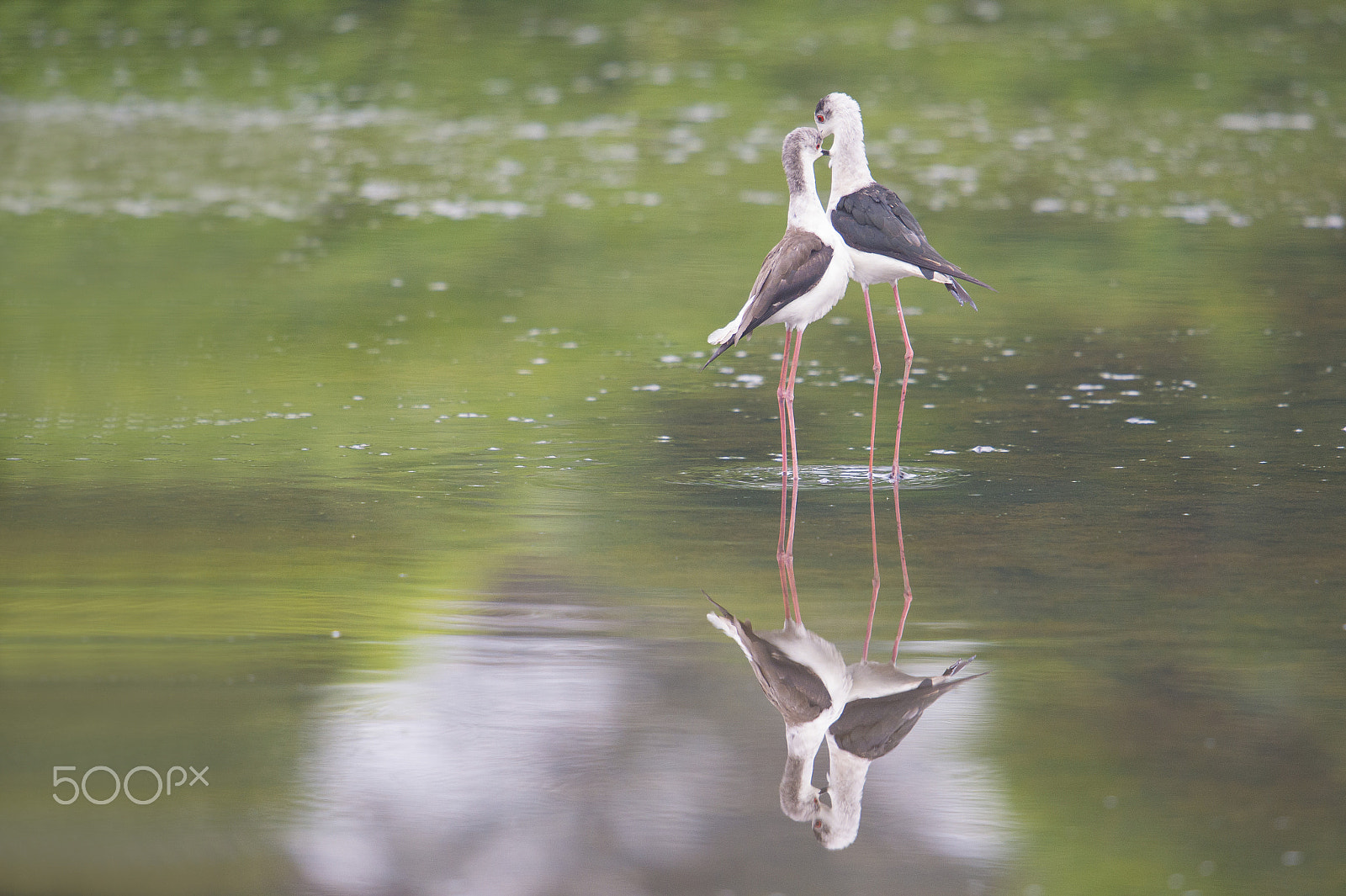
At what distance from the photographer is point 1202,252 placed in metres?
13.7

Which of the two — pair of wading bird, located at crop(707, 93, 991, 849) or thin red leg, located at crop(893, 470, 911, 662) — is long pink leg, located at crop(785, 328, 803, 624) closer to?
pair of wading bird, located at crop(707, 93, 991, 849)

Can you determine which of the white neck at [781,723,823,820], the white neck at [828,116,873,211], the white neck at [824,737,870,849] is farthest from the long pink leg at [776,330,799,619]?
the white neck at [824,737,870,849]

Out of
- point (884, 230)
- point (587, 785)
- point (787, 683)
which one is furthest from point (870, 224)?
point (587, 785)

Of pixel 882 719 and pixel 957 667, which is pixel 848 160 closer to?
pixel 957 667

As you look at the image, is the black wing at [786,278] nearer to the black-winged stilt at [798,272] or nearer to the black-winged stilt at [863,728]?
the black-winged stilt at [798,272]

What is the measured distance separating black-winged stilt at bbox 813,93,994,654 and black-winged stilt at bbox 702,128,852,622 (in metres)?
0.22

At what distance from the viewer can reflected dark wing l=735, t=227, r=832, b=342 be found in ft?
22.9

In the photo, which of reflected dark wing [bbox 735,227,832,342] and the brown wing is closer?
the brown wing

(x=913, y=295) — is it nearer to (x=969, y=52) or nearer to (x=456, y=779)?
(x=456, y=779)

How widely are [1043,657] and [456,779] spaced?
177 centimetres

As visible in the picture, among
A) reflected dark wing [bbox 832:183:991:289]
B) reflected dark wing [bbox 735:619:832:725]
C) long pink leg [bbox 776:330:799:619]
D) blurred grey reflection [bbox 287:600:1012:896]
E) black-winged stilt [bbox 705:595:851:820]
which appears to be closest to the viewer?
blurred grey reflection [bbox 287:600:1012:896]

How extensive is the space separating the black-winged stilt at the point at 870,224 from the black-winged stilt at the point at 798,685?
81.6 inches

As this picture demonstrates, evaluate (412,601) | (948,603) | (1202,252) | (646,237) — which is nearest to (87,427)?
(412,601)

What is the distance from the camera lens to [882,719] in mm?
4660
